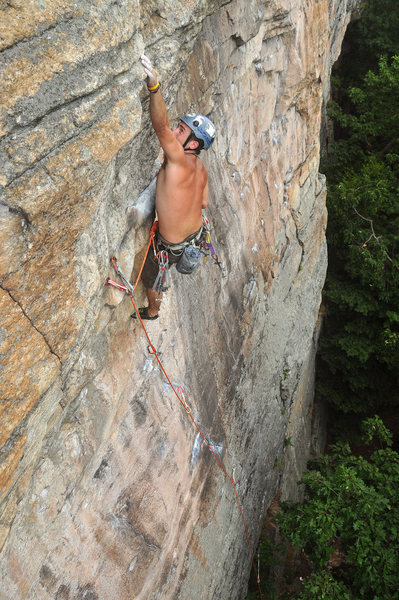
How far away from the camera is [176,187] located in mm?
3039

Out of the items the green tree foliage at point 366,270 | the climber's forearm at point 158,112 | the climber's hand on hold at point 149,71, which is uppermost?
the climber's hand on hold at point 149,71

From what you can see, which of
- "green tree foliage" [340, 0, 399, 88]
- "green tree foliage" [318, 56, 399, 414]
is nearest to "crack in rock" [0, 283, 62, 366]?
"green tree foliage" [318, 56, 399, 414]

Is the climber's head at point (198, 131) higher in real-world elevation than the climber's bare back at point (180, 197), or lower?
higher

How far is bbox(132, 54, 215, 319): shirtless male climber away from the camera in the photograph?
9.11ft

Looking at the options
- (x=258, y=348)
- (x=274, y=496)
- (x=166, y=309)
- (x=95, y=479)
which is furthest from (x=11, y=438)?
(x=274, y=496)

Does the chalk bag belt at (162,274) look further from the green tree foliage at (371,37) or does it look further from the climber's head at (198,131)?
the green tree foliage at (371,37)

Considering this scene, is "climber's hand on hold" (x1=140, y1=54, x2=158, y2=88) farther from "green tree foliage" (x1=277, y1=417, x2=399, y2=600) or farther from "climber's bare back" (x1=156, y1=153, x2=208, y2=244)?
"green tree foliage" (x1=277, y1=417, x2=399, y2=600)

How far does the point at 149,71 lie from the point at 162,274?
4.09 ft

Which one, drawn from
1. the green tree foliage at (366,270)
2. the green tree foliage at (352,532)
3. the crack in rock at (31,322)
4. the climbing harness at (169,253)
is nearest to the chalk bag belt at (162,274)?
the climbing harness at (169,253)

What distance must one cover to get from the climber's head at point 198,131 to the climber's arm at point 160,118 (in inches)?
9.8

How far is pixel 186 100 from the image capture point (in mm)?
3592

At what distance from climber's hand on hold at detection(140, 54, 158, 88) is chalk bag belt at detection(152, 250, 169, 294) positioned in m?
1.11

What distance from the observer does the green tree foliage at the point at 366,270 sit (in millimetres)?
9891

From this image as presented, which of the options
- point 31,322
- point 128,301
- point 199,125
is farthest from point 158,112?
point 31,322
